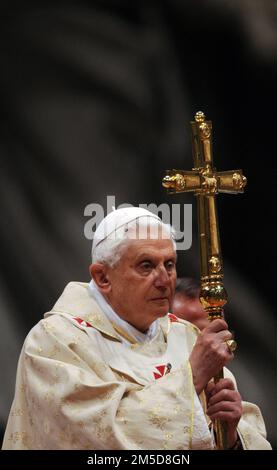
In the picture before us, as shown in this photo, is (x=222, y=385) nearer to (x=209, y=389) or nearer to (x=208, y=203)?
(x=209, y=389)

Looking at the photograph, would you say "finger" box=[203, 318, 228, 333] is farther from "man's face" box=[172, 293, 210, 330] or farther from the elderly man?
"man's face" box=[172, 293, 210, 330]

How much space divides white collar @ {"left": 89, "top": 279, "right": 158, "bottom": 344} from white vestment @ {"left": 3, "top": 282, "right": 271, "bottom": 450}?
0.02 m

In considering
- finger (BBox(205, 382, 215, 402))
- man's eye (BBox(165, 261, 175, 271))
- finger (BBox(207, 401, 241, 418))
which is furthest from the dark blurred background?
finger (BBox(207, 401, 241, 418))

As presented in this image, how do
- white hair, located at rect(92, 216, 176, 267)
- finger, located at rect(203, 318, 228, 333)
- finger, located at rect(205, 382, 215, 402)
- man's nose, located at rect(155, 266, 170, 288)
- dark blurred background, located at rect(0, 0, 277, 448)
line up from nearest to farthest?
finger, located at rect(203, 318, 228, 333) < finger, located at rect(205, 382, 215, 402) < man's nose, located at rect(155, 266, 170, 288) < white hair, located at rect(92, 216, 176, 267) < dark blurred background, located at rect(0, 0, 277, 448)

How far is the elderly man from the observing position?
3.84m

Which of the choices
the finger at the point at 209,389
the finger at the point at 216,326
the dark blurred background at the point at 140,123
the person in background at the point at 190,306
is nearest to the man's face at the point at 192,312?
the person in background at the point at 190,306

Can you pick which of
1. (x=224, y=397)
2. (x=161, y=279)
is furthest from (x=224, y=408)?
(x=161, y=279)

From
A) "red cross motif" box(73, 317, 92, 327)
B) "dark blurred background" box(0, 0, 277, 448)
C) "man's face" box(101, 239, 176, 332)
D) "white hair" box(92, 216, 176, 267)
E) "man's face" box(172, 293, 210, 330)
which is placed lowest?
"man's face" box(172, 293, 210, 330)

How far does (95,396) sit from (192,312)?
→ 5.51ft

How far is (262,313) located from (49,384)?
2968 mm

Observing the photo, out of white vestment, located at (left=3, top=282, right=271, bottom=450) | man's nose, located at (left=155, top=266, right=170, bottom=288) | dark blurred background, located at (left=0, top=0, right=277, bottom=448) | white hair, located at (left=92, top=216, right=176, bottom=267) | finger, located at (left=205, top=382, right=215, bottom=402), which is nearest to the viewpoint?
white vestment, located at (left=3, top=282, right=271, bottom=450)

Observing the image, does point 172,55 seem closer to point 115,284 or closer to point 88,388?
point 115,284
